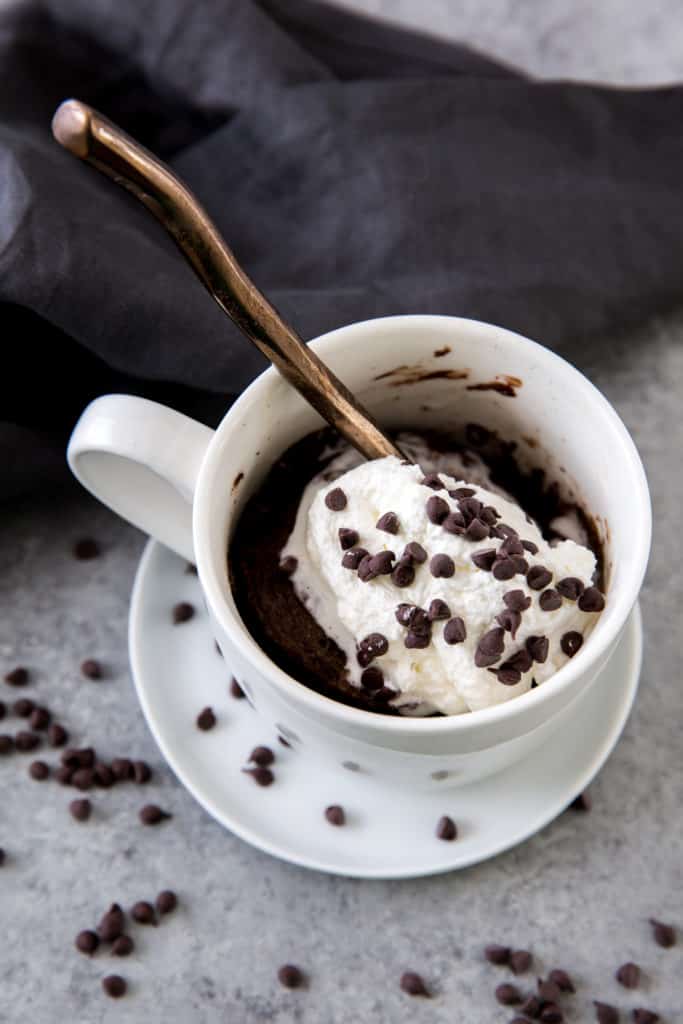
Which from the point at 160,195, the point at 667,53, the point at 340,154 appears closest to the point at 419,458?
the point at 160,195

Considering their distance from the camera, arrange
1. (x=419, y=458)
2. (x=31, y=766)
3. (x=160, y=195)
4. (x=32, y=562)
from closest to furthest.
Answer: (x=160, y=195), (x=419, y=458), (x=31, y=766), (x=32, y=562)

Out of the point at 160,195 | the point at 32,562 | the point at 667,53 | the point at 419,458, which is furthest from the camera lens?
the point at 667,53

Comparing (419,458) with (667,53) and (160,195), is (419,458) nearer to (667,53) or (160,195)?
(160,195)

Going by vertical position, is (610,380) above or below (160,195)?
below

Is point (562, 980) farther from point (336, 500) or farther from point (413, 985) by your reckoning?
point (336, 500)

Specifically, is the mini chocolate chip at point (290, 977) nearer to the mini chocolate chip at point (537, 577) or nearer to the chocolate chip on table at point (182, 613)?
the chocolate chip on table at point (182, 613)

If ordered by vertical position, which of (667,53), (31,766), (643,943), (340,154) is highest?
(340,154)
